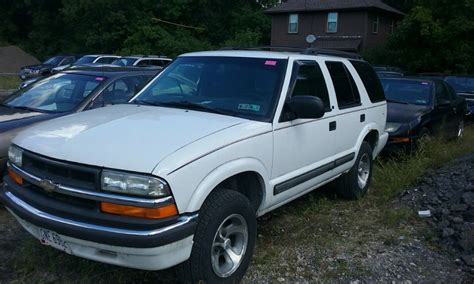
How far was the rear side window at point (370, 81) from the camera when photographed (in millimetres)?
6273

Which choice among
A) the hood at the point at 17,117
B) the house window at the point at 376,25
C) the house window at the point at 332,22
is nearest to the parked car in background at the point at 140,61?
the hood at the point at 17,117

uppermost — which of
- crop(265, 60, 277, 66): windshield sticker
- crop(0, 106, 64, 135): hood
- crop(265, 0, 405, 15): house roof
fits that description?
crop(265, 0, 405, 15): house roof

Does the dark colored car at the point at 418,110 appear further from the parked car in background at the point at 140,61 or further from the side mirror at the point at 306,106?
the parked car in background at the point at 140,61

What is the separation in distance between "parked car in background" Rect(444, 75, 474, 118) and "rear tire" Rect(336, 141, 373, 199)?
9112 millimetres

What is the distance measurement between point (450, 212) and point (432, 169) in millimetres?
2156

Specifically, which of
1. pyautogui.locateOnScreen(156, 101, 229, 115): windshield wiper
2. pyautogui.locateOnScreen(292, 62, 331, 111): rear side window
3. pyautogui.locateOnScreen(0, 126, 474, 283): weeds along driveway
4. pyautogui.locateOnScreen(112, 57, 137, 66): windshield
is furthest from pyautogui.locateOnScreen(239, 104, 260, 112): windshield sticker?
pyautogui.locateOnScreen(112, 57, 137, 66): windshield

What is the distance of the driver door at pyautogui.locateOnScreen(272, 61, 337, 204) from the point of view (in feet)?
14.1

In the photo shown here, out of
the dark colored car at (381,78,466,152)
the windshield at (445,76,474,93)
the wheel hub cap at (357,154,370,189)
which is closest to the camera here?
the wheel hub cap at (357,154,370,189)

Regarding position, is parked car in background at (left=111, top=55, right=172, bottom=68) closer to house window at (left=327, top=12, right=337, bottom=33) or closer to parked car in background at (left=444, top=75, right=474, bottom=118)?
parked car in background at (left=444, top=75, right=474, bottom=118)

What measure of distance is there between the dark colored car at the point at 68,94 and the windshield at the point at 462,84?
36.2 feet

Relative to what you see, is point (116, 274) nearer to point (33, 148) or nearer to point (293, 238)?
point (33, 148)

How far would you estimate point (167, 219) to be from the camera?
3143 millimetres

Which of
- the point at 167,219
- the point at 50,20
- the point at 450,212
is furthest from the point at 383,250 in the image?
the point at 50,20

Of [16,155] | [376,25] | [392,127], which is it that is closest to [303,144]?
[16,155]
